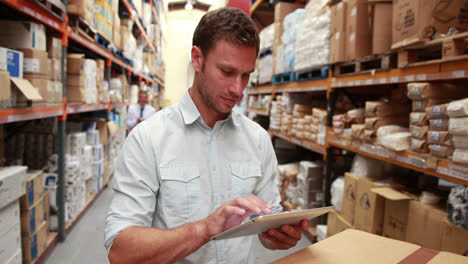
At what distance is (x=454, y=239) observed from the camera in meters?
1.79

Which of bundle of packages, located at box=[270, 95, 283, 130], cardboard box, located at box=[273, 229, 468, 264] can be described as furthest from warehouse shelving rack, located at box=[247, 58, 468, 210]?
bundle of packages, located at box=[270, 95, 283, 130]

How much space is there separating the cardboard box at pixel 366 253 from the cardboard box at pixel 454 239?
0.82 m

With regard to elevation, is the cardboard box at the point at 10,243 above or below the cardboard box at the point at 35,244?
above

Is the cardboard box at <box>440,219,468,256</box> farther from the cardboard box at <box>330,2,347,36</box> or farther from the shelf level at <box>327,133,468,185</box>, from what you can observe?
the cardboard box at <box>330,2,347,36</box>

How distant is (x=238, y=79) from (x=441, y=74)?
140cm

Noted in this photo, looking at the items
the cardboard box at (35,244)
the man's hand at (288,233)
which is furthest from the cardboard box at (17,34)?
the man's hand at (288,233)

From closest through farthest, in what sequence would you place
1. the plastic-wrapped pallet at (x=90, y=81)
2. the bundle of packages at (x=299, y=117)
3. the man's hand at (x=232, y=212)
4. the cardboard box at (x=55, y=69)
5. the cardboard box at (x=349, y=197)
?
the man's hand at (x=232, y=212) < the cardboard box at (x=55, y=69) < the cardboard box at (x=349, y=197) < the plastic-wrapped pallet at (x=90, y=81) < the bundle of packages at (x=299, y=117)

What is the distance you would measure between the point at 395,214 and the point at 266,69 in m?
3.27

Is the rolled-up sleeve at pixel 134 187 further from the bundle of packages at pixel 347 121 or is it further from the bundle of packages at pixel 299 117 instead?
the bundle of packages at pixel 299 117

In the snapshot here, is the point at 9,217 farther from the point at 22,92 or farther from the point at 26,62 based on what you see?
the point at 26,62

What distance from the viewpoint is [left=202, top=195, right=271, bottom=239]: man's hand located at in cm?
93

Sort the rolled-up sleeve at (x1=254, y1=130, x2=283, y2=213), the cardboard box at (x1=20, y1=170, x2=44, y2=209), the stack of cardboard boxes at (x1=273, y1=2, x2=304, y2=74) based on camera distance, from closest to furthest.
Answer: the rolled-up sleeve at (x1=254, y1=130, x2=283, y2=213) < the cardboard box at (x1=20, y1=170, x2=44, y2=209) < the stack of cardboard boxes at (x1=273, y1=2, x2=304, y2=74)

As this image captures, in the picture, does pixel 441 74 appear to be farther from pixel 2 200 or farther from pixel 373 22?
pixel 2 200

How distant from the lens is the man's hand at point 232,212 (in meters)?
0.93
